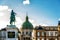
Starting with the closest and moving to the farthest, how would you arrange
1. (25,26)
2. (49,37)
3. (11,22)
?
(11,22), (25,26), (49,37)

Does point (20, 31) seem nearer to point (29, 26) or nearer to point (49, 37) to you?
point (29, 26)

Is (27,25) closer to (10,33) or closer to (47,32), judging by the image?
(10,33)

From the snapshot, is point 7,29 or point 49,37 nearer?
point 7,29

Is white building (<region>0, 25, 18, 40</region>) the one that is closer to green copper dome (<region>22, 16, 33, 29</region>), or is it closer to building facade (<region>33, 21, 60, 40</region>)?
green copper dome (<region>22, 16, 33, 29</region>)

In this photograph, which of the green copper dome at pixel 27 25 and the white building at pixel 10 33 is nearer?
the white building at pixel 10 33

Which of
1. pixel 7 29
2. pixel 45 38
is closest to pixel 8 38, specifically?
pixel 7 29

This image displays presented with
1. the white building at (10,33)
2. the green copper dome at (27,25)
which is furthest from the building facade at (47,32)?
the white building at (10,33)

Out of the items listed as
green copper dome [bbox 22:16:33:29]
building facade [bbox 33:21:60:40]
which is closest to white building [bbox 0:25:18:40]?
green copper dome [bbox 22:16:33:29]

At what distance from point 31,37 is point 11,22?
1.42 meters

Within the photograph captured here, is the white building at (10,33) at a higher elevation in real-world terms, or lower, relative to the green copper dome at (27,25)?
lower

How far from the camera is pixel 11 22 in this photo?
492 inches

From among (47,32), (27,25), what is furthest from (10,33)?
(47,32)

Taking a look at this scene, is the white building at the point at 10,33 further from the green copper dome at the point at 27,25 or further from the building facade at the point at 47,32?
the building facade at the point at 47,32

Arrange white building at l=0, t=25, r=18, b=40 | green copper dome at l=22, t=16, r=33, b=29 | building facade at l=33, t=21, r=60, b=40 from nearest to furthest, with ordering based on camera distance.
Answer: white building at l=0, t=25, r=18, b=40 < green copper dome at l=22, t=16, r=33, b=29 < building facade at l=33, t=21, r=60, b=40
